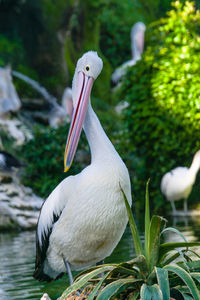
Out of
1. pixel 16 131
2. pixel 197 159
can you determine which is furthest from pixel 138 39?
pixel 197 159

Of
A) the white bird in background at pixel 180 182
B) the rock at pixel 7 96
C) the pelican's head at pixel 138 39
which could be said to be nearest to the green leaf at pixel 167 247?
the white bird in background at pixel 180 182

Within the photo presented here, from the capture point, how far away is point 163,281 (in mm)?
2709

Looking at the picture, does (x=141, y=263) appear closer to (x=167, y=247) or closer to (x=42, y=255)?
(x=167, y=247)

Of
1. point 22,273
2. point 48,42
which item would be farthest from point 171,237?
point 48,42

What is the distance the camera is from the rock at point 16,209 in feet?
25.9

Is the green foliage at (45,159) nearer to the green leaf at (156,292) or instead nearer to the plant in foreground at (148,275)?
the plant in foreground at (148,275)

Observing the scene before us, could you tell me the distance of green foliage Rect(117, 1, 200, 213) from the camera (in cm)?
851

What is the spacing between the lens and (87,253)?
142 inches

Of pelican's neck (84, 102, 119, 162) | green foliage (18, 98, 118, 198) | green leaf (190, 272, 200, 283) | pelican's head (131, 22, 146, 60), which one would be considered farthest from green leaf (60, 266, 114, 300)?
pelican's head (131, 22, 146, 60)

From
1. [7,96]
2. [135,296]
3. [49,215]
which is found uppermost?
[7,96]

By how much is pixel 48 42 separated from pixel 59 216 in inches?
399

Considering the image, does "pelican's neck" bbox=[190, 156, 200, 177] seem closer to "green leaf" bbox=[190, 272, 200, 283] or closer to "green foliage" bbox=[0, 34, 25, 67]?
"green leaf" bbox=[190, 272, 200, 283]

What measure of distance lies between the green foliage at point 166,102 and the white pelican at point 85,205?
15.8 ft

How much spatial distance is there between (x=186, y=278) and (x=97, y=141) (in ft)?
3.68
